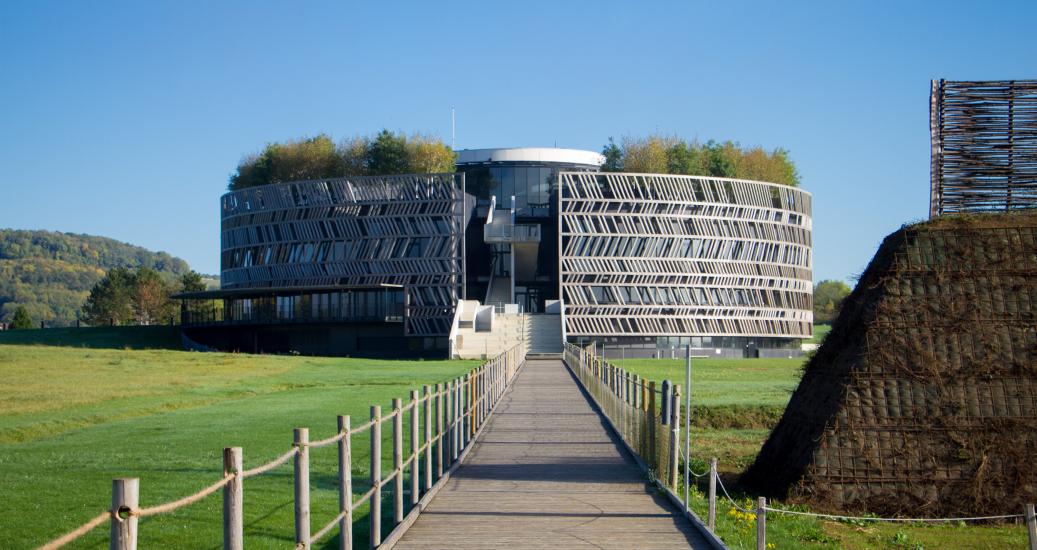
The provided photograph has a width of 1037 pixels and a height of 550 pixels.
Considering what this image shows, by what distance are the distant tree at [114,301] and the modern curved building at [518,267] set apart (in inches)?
1776

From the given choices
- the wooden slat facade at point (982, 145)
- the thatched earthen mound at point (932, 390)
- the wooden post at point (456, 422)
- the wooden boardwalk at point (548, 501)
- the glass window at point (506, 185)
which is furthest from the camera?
the glass window at point (506, 185)

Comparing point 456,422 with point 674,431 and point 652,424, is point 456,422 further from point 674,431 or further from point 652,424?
point 674,431

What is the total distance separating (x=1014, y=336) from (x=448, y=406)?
29.7ft

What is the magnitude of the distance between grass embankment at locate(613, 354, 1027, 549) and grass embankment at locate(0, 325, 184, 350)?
52.2m

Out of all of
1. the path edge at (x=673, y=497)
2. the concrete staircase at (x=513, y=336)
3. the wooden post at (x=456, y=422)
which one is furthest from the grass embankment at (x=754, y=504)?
the concrete staircase at (x=513, y=336)

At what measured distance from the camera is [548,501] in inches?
540

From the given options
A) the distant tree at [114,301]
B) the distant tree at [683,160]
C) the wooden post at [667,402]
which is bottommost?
the wooden post at [667,402]

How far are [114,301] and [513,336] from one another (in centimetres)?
7275

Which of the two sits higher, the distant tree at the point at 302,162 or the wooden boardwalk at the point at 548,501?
the distant tree at the point at 302,162

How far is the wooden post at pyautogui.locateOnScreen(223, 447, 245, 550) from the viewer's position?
22.1 ft

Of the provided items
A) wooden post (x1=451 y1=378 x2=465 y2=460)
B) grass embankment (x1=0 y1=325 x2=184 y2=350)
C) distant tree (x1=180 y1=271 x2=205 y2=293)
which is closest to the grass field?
wooden post (x1=451 y1=378 x2=465 y2=460)

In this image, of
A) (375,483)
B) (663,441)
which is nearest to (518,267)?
(663,441)

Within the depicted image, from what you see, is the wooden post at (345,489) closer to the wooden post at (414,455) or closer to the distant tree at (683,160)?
the wooden post at (414,455)

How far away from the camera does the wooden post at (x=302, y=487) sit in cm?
821
